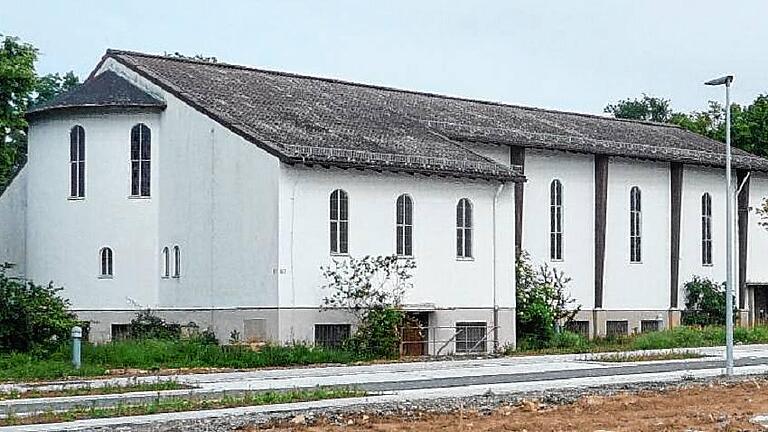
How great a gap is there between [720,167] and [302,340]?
24497mm

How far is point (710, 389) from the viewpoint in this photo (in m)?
28.1

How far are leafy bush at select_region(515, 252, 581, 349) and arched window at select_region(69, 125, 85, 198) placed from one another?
14.5 m

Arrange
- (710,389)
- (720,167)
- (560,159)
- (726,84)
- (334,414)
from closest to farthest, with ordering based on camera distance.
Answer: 1. (334,414)
2. (710,389)
3. (726,84)
4. (560,159)
5. (720,167)

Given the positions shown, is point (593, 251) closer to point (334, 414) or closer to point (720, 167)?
point (720, 167)

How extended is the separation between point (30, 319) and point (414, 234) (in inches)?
469

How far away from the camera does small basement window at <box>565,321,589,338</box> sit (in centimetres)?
5014

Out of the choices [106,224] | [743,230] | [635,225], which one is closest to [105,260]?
[106,224]

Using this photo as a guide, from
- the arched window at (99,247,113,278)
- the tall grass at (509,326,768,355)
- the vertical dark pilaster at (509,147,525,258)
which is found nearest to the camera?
the arched window at (99,247,113,278)

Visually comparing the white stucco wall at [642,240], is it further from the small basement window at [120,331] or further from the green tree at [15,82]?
the green tree at [15,82]

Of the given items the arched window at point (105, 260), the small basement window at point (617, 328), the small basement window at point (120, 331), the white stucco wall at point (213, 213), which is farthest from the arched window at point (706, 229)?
the arched window at point (105, 260)

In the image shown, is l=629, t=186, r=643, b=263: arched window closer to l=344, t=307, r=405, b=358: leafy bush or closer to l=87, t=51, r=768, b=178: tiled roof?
l=87, t=51, r=768, b=178: tiled roof

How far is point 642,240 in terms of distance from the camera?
53594 mm

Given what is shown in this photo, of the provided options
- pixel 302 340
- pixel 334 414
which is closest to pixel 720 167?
pixel 302 340

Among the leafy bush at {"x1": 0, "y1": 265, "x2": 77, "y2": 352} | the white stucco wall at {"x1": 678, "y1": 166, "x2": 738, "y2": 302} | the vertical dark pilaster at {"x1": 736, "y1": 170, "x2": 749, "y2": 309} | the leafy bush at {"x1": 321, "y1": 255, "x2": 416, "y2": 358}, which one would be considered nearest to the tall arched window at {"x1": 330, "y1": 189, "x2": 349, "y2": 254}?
the leafy bush at {"x1": 321, "y1": 255, "x2": 416, "y2": 358}
